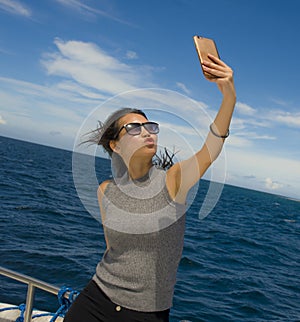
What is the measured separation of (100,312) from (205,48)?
5.24 ft

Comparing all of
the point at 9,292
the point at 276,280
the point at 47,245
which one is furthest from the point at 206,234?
the point at 9,292

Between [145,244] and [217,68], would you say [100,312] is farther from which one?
[217,68]

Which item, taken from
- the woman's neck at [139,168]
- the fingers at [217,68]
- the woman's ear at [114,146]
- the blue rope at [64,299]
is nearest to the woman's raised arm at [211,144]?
the fingers at [217,68]

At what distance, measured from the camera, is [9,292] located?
27.0ft

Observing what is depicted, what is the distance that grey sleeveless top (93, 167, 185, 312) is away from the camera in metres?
1.85

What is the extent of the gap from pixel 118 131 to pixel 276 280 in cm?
1427

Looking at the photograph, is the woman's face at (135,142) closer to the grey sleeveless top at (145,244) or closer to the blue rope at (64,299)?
the grey sleeveless top at (145,244)

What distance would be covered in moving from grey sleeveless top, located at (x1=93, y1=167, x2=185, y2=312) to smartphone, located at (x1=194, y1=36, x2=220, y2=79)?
2.39ft

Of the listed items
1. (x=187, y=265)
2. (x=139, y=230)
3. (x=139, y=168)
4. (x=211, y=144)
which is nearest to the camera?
(x=211, y=144)

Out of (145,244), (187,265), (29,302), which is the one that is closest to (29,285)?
(29,302)

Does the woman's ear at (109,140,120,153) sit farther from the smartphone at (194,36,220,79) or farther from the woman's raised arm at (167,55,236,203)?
the smartphone at (194,36,220,79)

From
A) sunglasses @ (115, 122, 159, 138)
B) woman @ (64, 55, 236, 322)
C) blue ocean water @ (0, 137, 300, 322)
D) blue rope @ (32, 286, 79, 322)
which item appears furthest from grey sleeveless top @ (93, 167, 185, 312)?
blue rope @ (32, 286, 79, 322)

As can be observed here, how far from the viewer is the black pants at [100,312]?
75.3 inches

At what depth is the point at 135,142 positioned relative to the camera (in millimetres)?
1962
